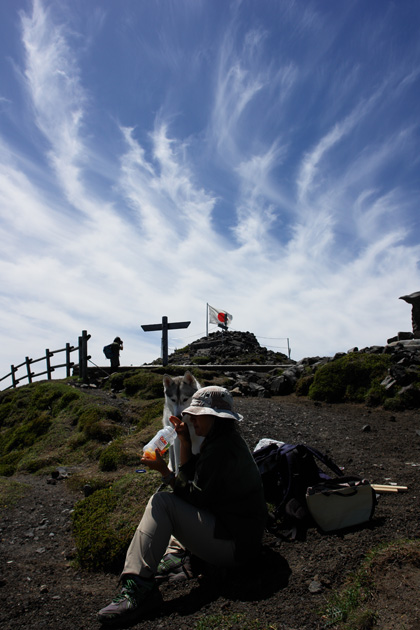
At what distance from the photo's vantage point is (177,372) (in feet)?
53.5

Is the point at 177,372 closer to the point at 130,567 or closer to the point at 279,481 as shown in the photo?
the point at 279,481

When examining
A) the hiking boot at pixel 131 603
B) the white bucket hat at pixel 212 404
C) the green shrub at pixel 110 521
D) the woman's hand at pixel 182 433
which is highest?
the white bucket hat at pixel 212 404

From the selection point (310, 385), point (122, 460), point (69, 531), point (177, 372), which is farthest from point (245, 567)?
point (177, 372)

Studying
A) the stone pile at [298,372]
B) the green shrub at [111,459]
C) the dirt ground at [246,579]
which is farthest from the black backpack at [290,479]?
the stone pile at [298,372]

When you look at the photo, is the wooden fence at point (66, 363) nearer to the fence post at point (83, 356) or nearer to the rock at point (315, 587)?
the fence post at point (83, 356)

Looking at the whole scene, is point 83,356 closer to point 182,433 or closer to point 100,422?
point 100,422

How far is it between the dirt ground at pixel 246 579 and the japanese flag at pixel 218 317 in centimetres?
2611

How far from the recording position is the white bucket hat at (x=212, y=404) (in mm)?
3682

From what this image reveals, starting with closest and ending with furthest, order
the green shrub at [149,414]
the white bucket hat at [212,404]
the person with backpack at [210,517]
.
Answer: the person with backpack at [210,517], the white bucket hat at [212,404], the green shrub at [149,414]

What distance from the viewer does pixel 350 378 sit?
11.6 metres

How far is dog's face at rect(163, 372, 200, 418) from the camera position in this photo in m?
6.23

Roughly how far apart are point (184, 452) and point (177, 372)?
1244cm

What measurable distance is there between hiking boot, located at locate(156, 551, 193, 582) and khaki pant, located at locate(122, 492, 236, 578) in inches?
17.7

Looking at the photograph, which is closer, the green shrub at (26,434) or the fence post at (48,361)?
the green shrub at (26,434)
